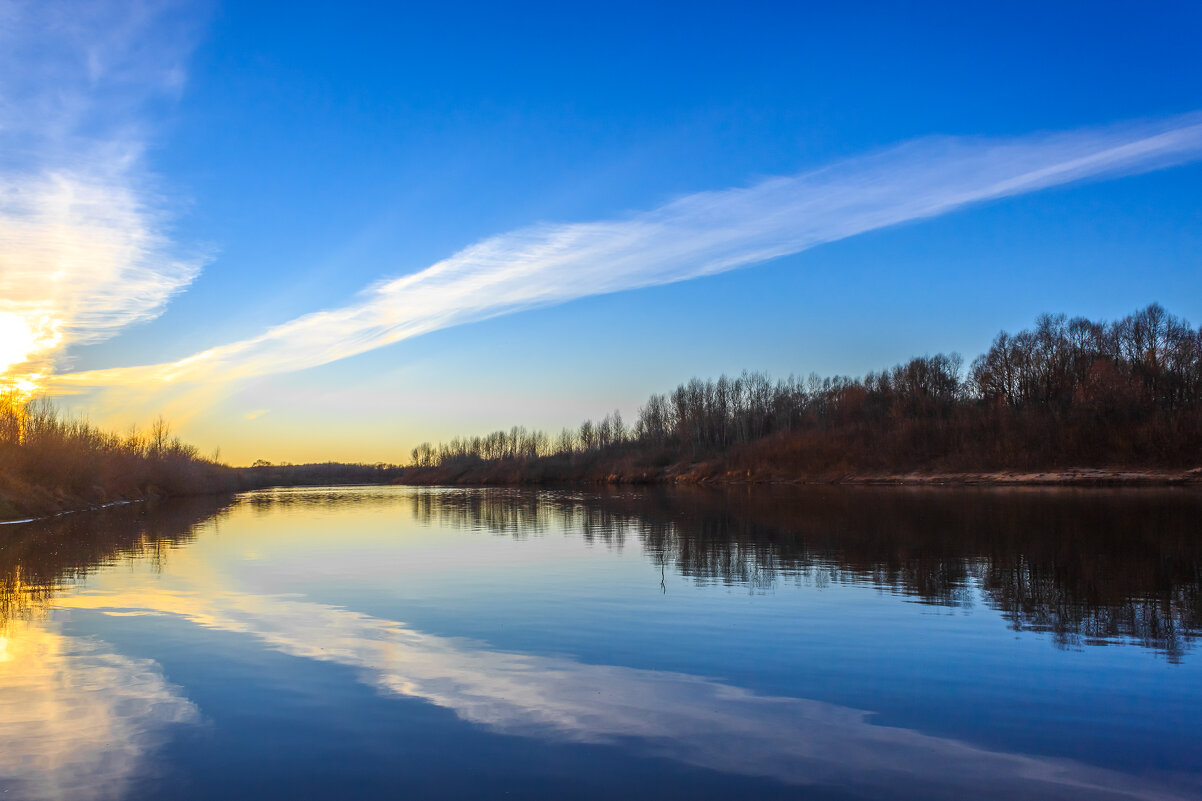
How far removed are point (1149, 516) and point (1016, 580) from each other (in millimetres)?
23108

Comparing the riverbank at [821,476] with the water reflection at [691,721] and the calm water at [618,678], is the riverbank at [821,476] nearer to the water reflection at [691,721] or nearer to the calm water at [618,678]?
the calm water at [618,678]

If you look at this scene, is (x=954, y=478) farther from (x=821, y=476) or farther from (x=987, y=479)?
(x=821, y=476)

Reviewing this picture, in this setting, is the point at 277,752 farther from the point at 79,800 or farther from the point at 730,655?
the point at 730,655

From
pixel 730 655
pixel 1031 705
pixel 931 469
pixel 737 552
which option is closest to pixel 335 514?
pixel 737 552

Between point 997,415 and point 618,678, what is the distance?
344 feet

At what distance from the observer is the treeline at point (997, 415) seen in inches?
3403

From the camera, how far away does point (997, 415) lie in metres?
102

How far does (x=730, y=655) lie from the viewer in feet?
40.2

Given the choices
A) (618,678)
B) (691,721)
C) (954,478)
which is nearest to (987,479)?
(954,478)

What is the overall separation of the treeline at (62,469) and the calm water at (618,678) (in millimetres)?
35195

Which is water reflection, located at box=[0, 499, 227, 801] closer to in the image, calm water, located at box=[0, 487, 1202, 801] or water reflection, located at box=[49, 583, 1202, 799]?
calm water, located at box=[0, 487, 1202, 801]

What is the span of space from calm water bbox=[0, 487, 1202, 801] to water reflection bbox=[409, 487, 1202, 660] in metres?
0.17

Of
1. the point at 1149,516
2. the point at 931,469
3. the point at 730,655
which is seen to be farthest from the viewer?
the point at 931,469

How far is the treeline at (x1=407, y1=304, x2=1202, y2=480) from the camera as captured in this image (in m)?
86.4
